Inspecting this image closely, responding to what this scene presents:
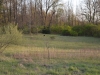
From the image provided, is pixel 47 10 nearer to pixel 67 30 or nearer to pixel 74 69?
pixel 67 30

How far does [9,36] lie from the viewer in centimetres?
1395

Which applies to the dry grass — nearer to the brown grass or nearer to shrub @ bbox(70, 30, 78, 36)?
the brown grass

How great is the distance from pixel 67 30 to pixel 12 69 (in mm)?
42222

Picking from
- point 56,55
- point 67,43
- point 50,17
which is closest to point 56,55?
point 56,55

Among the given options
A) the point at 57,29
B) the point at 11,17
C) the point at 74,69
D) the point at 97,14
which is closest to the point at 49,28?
the point at 57,29

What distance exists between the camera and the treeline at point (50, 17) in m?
46.4

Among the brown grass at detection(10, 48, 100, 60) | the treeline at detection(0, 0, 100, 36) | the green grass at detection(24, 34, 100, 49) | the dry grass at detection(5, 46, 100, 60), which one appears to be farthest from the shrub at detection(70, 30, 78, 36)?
the brown grass at detection(10, 48, 100, 60)

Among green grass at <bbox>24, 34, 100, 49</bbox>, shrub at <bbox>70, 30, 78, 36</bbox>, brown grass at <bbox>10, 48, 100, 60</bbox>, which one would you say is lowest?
green grass at <bbox>24, 34, 100, 49</bbox>

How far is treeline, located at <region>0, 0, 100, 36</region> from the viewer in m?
46.4

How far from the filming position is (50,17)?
65.0 meters

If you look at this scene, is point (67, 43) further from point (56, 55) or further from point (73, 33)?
point (73, 33)

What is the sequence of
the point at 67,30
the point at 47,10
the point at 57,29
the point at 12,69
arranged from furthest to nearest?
the point at 47,10, the point at 57,29, the point at 67,30, the point at 12,69

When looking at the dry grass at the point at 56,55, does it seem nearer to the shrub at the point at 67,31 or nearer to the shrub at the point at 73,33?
the shrub at the point at 73,33

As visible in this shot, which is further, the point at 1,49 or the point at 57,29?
the point at 57,29
